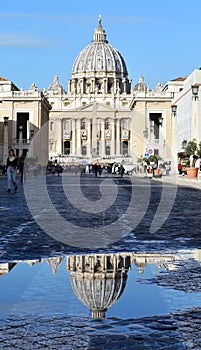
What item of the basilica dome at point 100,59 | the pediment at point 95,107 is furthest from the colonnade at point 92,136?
the basilica dome at point 100,59

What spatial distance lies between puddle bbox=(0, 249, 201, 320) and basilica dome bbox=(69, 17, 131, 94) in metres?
160

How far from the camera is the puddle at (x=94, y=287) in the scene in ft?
14.1

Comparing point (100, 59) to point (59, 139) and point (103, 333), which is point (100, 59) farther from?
point (103, 333)

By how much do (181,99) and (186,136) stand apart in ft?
30.5

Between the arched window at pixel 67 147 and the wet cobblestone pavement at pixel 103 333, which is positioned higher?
the arched window at pixel 67 147

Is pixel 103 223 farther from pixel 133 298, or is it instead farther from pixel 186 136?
pixel 186 136

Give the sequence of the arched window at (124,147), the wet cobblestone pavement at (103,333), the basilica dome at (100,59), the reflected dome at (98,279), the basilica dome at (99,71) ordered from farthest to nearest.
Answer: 1. the basilica dome at (100,59)
2. the basilica dome at (99,71)
3. the arched window at (124,147)
4. the reflected dome at (98,279)
5. the wet cobblestone pavement at (103,333)

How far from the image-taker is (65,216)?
1220 cm

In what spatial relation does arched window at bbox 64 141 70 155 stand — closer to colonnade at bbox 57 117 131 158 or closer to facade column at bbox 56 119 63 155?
colonnade at bbox 57 117 131 158

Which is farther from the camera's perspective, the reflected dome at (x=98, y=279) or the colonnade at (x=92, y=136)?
the colonnade at (x=92, y=136)

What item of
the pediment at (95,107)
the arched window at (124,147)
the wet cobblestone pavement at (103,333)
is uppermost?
the pediment at (95,107)

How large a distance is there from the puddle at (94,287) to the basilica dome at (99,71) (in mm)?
159887

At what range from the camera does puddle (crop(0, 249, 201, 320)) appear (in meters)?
4.31

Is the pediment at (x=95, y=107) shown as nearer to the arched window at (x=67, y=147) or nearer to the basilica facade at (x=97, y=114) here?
the basilica facade at (x=97, y=114)
